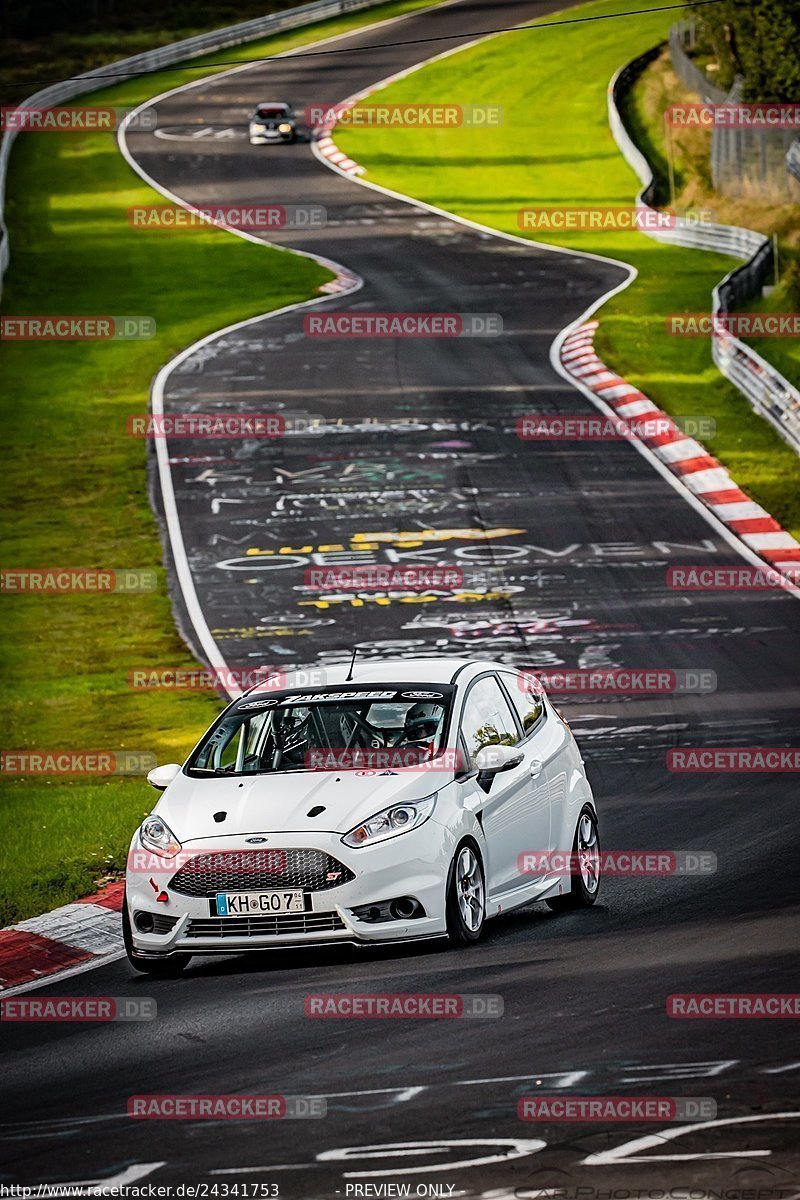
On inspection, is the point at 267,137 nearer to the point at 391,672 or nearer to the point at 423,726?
the point at 391,672

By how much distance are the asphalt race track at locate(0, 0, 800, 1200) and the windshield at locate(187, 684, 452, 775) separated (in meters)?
1.13

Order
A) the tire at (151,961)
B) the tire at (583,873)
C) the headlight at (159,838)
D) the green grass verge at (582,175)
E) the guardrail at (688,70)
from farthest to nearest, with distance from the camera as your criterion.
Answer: the guardrail at (688,70) < the green grass verge at (582,175) < the tire at (583,873) < the tire at (151,961) < the headlight at (159,838)

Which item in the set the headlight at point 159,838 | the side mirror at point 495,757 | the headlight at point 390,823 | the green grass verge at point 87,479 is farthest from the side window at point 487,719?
the green grass verge at point 87,479

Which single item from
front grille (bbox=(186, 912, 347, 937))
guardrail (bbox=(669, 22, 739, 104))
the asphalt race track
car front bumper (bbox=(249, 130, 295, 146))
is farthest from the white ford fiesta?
car front bumper (bbox=(249, 130, 295, 146))

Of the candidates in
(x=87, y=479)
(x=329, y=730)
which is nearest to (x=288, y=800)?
(x=329, y=730)

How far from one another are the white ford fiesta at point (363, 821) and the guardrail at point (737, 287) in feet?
60.6

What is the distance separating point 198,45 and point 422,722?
73.8m

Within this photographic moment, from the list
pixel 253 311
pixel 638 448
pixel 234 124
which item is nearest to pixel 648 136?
pixel 234 124

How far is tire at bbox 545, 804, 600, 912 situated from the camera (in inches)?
499

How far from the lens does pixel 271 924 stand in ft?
35.9

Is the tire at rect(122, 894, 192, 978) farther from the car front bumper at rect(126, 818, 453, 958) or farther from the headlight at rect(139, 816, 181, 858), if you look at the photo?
the headlight at rect(139, 816, 181, 858)

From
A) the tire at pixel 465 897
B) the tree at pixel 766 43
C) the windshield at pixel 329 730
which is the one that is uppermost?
the windshield at pixel 329 730

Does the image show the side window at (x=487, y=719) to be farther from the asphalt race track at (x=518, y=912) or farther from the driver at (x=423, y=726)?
the asphalt race track at (x=518, y=912)

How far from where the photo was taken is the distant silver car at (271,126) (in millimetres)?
64188
